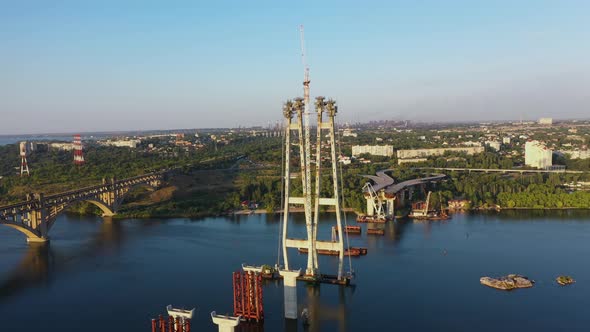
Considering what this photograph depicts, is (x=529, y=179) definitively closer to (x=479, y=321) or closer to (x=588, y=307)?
(x=588, y=307)

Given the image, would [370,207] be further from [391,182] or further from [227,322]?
[227,322]

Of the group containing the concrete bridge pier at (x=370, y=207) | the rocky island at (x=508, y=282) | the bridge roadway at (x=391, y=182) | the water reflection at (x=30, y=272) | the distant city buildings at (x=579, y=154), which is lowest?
the water reflection at (x=30, y=272)

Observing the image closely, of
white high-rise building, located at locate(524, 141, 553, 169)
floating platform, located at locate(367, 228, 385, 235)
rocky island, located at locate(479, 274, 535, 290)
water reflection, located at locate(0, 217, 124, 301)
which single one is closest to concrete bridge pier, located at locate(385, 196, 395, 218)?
floating platform, located at locate(367, 228, 385, 235)

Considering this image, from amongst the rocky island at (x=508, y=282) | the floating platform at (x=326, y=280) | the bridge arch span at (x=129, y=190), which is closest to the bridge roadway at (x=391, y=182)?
the rocky island at (x=508, y=282)

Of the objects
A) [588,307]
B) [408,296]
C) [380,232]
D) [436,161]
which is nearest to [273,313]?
[408,296]

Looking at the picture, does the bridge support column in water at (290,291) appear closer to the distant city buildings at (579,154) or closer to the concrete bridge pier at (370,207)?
the concrete bridge pier at (370,207)
